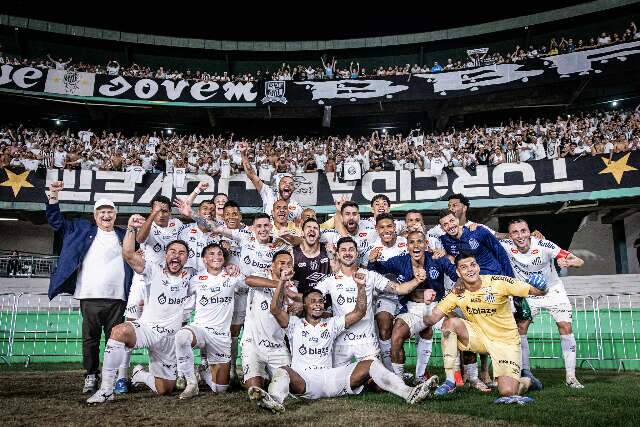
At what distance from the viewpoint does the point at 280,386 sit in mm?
5504

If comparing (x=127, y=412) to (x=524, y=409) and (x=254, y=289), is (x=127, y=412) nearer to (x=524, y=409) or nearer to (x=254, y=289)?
(x=254, y=289)

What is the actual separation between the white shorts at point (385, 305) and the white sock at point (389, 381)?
1.42 metres

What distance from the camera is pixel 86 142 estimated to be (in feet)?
72.6

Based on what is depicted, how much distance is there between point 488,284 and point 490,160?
13341 millimetres

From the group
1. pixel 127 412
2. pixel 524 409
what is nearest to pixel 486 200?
pixel 524 409

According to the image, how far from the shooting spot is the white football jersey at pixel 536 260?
26.5ft

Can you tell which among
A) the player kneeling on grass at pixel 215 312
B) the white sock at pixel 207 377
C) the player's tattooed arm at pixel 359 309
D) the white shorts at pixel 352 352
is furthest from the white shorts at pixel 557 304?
the white sock at pixel 207 377

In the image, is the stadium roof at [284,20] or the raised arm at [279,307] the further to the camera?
the stadium roof at [284,20]

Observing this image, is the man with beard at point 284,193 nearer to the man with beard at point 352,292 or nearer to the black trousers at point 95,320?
the man with beard at point 352,292

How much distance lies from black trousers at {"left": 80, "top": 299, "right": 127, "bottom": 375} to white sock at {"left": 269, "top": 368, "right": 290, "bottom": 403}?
281 cm

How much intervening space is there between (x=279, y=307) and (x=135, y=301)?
2394 millimetres

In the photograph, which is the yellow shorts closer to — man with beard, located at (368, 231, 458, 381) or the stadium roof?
man with beard, located at (368, 231, 458, 381)

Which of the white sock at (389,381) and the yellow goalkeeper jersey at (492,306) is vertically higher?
the yellow goalkeeper jersey at (492,306)

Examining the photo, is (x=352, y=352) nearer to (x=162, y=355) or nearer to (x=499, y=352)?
(x=499, y=352)
